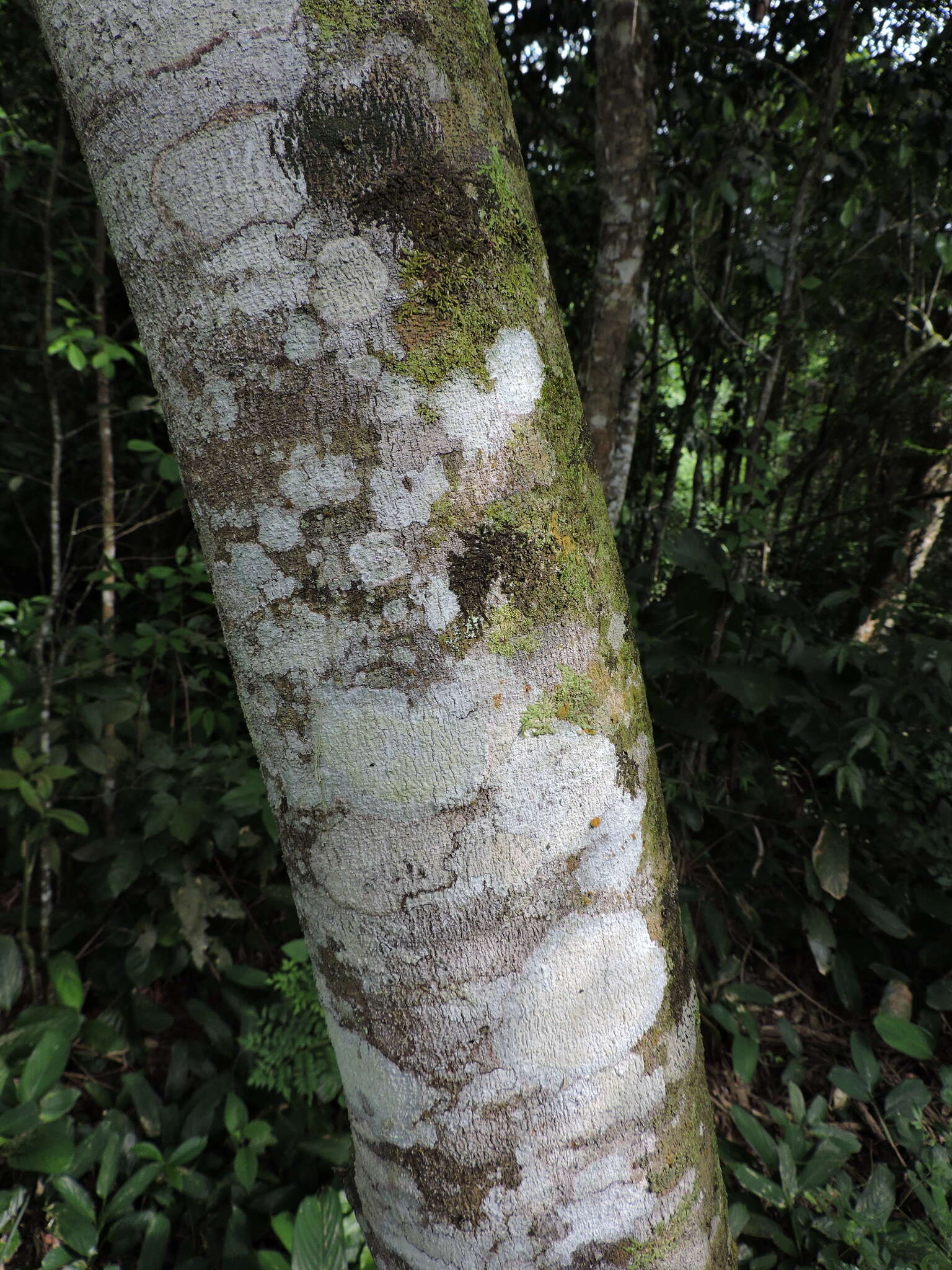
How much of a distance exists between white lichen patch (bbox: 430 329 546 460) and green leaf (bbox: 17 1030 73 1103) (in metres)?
1.77

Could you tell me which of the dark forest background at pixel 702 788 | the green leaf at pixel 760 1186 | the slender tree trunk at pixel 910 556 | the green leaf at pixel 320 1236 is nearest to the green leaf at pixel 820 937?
the dark forest background at pixel 702 788

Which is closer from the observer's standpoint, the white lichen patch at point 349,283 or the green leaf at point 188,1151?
the white lichen patch at point 349,283

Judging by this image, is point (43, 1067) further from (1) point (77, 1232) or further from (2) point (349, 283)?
(2) point (349, 283)

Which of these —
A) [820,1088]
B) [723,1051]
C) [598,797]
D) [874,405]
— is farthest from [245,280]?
[874,405]

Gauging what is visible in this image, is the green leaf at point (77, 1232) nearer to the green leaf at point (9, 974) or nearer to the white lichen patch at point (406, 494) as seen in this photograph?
the green leaf at point (9, 974)

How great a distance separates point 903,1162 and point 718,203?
286 centimetres

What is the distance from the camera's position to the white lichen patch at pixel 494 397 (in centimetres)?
55

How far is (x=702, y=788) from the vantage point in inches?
89.7

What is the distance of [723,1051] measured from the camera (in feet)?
6.53

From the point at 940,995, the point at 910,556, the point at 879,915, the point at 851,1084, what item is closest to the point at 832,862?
the point at 879,915

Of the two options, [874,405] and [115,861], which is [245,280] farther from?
[874,405]

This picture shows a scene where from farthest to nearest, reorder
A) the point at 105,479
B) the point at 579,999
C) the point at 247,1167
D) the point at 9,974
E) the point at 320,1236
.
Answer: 1. the point at 105,479
2. the point at 9,974
3. the point at 247,1167
4. the point at 320,1236
5. the point at 579,999

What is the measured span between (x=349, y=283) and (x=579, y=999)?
2.06 ft

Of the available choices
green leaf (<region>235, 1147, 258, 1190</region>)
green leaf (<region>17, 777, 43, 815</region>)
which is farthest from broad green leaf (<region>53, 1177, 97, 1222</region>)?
green leaf (<region>17, 777, 43, 815</region>)
